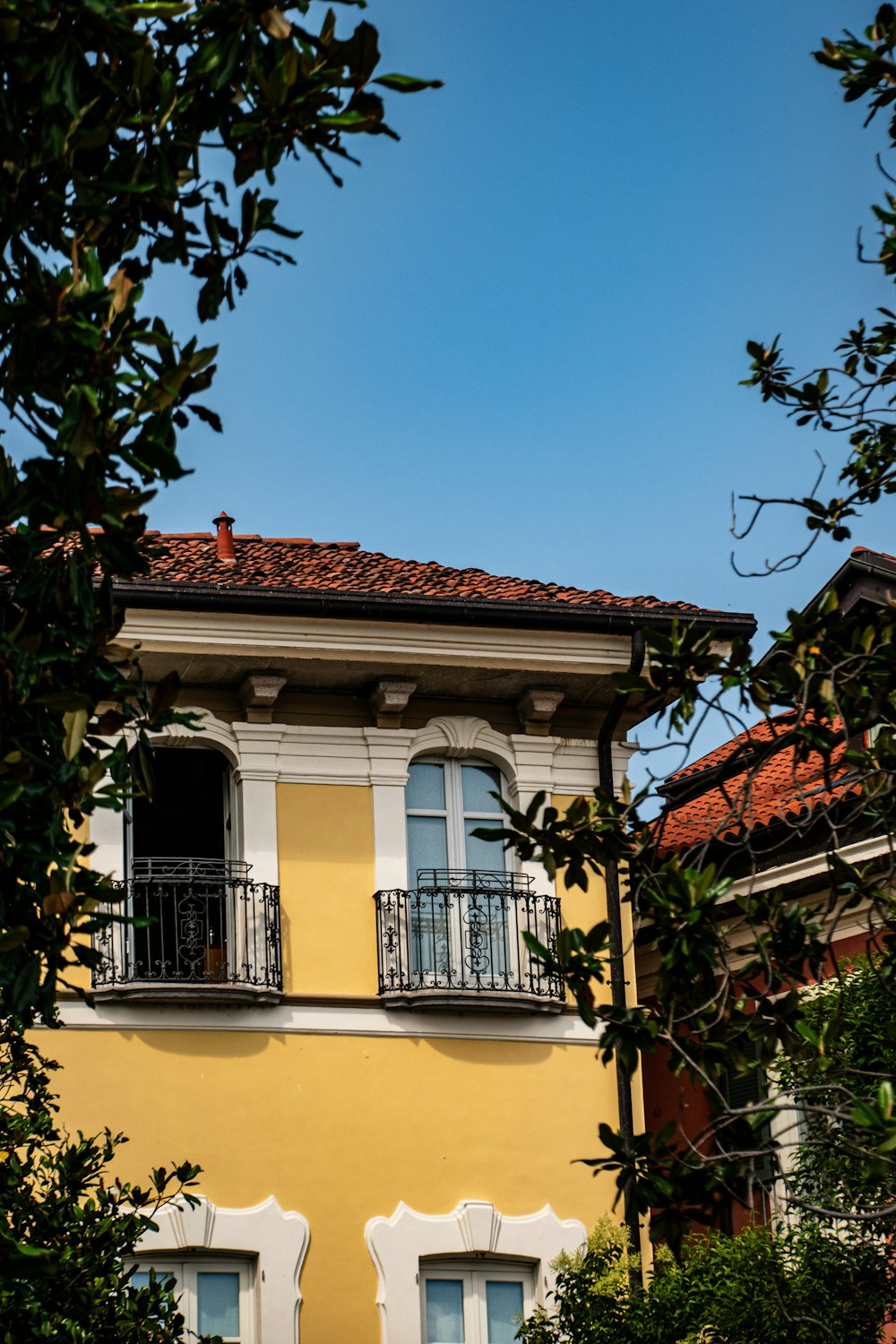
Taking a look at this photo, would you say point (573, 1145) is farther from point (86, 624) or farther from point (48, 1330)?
point (86, 624)

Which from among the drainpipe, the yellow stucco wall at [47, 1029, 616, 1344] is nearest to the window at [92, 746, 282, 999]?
the yellow stucco wall at [47, 1029, 616, 1344]

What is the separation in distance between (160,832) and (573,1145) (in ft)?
22.2

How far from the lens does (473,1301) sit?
1736 cm

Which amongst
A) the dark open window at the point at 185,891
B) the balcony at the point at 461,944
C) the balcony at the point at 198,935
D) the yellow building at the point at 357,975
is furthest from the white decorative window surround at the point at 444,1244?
the dark open window at the point at 185,891

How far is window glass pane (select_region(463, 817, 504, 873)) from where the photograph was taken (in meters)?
18.6

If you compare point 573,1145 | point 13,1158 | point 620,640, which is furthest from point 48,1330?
point 620,640

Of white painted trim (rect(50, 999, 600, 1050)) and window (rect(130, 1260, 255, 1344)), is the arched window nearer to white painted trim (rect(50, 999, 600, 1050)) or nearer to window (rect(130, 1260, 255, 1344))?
white painted trim (rect(50, 999, 600, 1050))

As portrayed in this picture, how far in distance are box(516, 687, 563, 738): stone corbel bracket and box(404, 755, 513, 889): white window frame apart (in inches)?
19.1

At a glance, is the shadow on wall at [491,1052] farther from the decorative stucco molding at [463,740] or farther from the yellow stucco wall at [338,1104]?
the decorative stucco molding at [463,740]

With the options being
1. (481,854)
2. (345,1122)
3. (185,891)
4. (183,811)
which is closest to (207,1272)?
(345,1122)

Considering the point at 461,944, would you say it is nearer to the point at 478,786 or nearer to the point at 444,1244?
the point at 478,786

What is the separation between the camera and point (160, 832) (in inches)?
891

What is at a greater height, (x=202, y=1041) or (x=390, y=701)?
(x=390, y=701)

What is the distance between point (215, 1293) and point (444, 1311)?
191 centimetres
